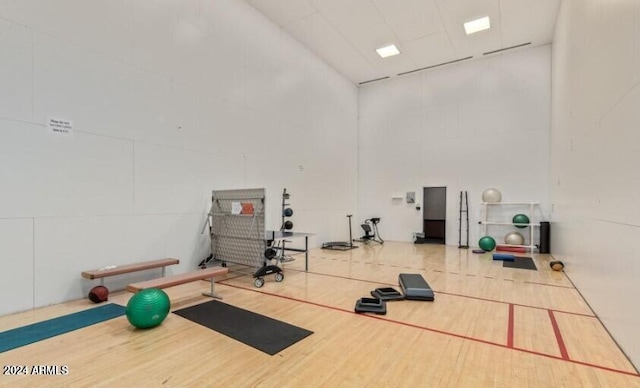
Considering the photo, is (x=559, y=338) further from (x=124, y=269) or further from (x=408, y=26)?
(x=408, y=26)

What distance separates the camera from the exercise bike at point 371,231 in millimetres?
8953

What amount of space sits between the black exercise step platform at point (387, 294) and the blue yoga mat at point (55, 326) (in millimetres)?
2771

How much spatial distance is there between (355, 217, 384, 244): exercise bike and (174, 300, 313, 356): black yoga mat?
19.6 feet

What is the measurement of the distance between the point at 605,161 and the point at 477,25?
5.04 metres

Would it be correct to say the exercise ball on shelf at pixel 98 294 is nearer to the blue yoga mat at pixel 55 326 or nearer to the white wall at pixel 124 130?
the blue yoga mat at pixel 55 326

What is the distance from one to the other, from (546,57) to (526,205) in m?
3.56

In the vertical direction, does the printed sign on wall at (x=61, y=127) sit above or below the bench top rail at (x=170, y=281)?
above

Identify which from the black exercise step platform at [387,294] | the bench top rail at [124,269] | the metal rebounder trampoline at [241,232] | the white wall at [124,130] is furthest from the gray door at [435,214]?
the bench top rail at [124,269]

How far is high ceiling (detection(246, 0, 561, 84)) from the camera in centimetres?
603

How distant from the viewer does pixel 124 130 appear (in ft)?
13.4

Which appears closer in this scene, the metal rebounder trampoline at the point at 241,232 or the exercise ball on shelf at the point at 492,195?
the metal rebounder trampoline at the point at 241,232

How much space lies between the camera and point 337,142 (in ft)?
29.2

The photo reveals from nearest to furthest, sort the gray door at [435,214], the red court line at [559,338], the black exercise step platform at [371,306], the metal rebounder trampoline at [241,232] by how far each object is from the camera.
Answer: the red court line at [559,338]
the black exercise step platform at [371,306]
the metal rebounder trampoline at [241,232]
the gray door at [435,214]

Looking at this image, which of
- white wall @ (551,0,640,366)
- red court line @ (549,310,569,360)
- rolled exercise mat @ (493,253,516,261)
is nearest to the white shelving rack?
rolled exercise mat @ (493,253,516,261)
